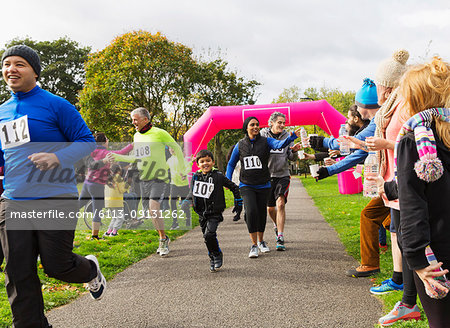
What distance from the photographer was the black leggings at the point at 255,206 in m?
6.20

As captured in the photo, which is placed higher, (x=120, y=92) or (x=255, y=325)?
(x=120, y=92)

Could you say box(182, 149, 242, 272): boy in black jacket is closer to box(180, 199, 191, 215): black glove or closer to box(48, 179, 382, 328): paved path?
box(48, 179, 382, 328): paved path

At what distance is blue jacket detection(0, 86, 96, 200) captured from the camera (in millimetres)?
3049

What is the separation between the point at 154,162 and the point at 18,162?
143 inches

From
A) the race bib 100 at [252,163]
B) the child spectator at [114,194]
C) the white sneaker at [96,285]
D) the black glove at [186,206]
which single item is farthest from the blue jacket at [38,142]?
the black glove at [186,206]

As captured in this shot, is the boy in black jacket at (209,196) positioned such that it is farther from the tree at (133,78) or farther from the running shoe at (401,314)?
the tree at (133,78)

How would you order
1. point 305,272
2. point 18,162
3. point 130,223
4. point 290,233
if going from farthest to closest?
point 130,223 < point 290,233 < point 305,272 < point 18,162

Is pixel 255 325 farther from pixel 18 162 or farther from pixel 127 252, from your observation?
pixel 127 252

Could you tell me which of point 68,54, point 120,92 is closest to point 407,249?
point 120,92

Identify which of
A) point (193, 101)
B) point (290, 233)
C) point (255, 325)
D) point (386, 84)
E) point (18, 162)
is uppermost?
point (193, 101)

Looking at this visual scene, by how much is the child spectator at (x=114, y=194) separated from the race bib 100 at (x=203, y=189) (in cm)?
351

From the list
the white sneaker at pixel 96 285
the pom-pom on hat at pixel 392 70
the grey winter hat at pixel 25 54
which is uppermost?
the grey winter hat at pixel 25 54

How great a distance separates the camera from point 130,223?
31.2 feet

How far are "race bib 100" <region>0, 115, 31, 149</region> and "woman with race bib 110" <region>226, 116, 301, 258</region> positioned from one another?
3.81 meters
